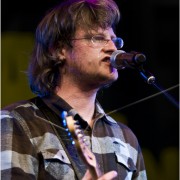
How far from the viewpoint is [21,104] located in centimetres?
272

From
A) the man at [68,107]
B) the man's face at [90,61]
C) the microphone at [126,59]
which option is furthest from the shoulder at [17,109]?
the microphone at [126,59]

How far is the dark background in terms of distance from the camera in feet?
13.4

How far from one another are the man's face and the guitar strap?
0.23 m

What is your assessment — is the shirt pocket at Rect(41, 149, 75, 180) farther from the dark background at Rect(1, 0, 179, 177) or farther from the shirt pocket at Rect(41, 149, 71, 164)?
the dark background at Rect(1, 0, 179, 177)

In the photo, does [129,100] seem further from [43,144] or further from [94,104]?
[43,144]

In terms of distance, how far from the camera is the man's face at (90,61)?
274 centimetres

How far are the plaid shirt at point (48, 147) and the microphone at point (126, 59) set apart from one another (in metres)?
0.36

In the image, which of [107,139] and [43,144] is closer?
[43,144]

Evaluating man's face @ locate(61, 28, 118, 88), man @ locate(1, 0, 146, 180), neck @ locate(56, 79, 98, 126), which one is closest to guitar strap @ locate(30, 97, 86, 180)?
man @ locate(1, 0, 146, 180)

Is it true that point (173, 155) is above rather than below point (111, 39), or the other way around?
below

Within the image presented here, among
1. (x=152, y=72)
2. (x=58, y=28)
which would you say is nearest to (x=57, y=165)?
(x=58, y=28)

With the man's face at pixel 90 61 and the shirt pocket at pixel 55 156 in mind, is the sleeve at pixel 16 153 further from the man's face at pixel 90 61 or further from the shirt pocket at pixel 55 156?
the man's face at pixel 90 61

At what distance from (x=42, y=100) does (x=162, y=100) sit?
1.63m

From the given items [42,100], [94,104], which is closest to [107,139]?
[94,104]
